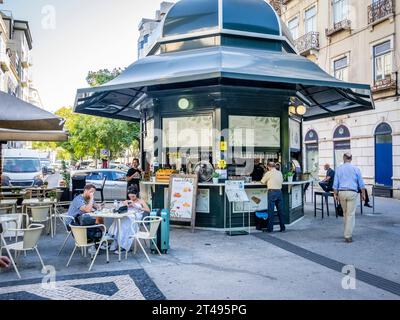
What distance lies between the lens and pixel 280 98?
10.1m

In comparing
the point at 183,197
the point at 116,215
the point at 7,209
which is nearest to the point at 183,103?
the point at 183,197

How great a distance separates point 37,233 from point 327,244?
571cm

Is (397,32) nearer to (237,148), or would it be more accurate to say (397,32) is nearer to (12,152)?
(237,148)

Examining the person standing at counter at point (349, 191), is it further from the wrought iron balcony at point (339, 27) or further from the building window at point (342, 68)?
the wrought iron balcony at point (339, 27)

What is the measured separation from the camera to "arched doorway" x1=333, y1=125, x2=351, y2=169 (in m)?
20.8

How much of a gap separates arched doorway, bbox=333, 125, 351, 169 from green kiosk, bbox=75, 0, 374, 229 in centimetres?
1008

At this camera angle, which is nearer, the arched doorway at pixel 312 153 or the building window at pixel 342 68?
the building window at pixel 342 68

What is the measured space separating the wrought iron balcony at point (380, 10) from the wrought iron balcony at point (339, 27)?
1.59 metres

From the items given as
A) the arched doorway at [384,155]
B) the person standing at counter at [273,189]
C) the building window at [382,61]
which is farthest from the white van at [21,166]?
the building window at [382,61]

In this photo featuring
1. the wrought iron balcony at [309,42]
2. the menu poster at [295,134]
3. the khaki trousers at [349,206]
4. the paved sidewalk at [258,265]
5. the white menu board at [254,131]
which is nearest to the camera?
the paved sidewalk at [258,265]

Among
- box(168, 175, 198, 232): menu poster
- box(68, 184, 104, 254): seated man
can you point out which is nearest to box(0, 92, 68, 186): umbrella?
box(68, 184, 104, 254): seated man

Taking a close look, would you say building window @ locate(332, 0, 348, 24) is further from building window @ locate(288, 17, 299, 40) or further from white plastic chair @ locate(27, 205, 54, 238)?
white plastic chair @ locate(27, 205, 54, 238)

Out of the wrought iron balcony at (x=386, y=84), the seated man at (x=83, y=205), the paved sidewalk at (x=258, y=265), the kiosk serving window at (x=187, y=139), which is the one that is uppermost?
the wrought iron balcony at (x=386, y=84)

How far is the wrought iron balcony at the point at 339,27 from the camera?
20297 millimetres
